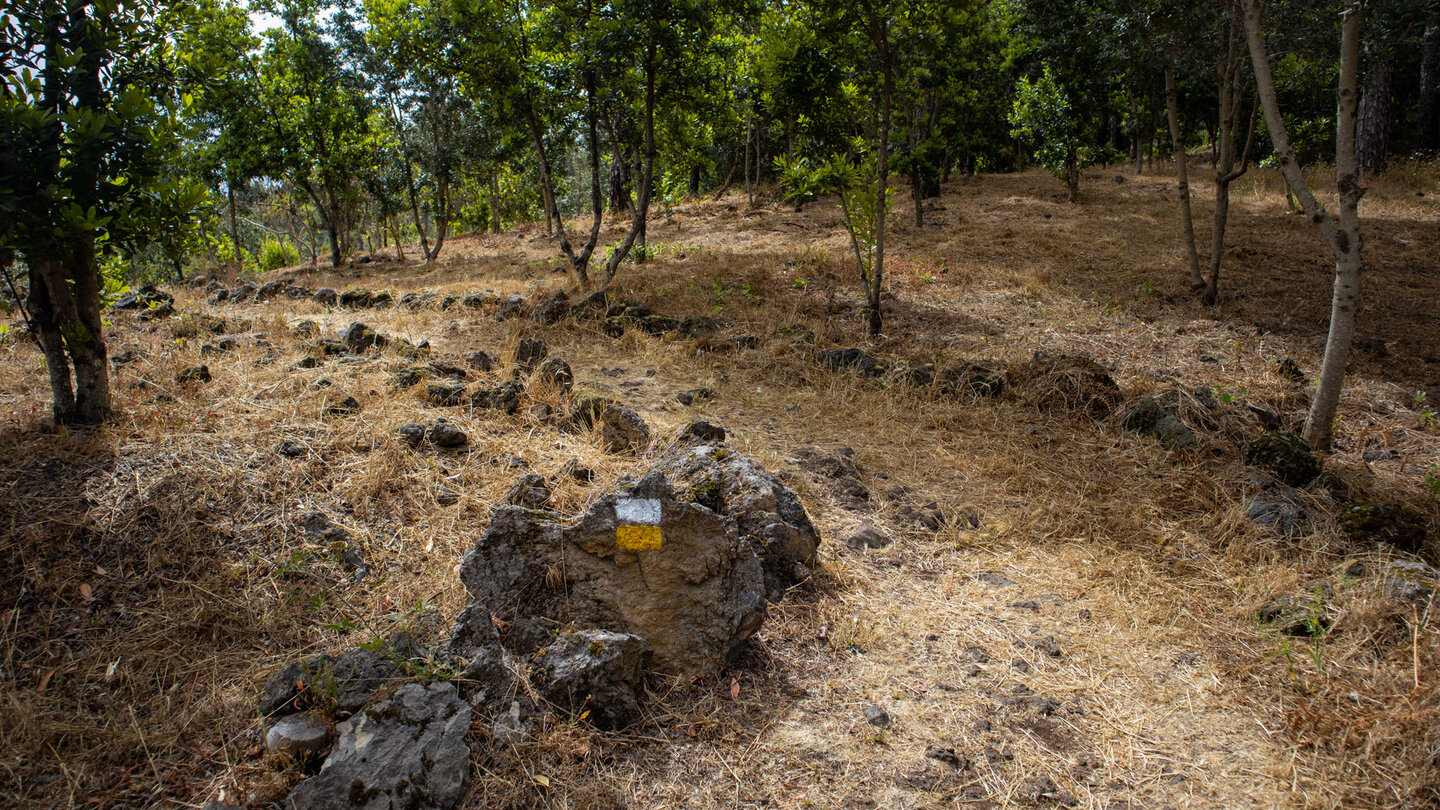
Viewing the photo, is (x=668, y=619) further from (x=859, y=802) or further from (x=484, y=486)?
(x=484, y=486)

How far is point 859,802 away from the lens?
249 centimetres

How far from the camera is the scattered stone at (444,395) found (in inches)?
208

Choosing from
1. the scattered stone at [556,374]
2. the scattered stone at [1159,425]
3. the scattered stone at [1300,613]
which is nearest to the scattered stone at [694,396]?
the scattered stone at [556,374]

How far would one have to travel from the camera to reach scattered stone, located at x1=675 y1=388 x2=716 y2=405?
6.30 m

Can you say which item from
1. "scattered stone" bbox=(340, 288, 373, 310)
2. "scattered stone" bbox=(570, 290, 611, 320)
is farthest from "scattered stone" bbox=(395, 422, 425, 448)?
"scattered stone" bbox=(340, 288, 373, 310)

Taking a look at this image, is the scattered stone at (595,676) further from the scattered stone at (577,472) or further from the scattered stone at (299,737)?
the scattered stone at (577,472)

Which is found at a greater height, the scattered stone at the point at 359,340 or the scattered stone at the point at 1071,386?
the scattered stone at the point at 359,340

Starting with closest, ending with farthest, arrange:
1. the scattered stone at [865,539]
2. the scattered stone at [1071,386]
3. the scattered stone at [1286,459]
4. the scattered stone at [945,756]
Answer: the scattered stone at [945,756] → the scattered stone at [865,539] → the scattered stone at [1286,459] → the scattered stone at [1071,386]

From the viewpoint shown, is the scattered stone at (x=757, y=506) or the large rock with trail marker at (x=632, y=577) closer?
the large rock with trail marker at (x=632, y=577)

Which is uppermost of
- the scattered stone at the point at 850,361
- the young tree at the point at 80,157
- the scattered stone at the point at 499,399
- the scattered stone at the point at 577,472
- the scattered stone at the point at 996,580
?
the young tree at the point at 80,157

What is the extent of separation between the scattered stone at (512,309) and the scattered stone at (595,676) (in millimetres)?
6501

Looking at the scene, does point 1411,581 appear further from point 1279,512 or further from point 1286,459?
point 1286,459

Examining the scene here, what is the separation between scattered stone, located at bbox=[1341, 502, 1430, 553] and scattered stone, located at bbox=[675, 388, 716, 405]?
446 cm

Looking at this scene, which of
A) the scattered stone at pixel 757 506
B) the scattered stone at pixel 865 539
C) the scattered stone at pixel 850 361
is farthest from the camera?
the scattered stone at pixel 850 361
